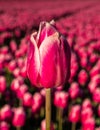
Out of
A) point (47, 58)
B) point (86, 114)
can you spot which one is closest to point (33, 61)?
point (47, 58)

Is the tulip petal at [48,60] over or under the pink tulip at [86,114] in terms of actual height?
over

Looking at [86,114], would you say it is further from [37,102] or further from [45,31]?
[45,31]

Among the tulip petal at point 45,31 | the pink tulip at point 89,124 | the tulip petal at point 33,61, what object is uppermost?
the tulip petal at point 45,31

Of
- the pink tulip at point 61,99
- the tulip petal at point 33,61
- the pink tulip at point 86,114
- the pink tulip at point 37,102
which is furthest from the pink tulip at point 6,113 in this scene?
the tulip petal at point 33,61

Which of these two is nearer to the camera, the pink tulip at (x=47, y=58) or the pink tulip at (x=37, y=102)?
the pink tulip at (x=47, y=58)

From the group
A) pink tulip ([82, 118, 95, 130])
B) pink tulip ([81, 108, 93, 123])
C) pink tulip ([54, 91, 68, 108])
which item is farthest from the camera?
pink tulip ([54, 91, 68, 108])

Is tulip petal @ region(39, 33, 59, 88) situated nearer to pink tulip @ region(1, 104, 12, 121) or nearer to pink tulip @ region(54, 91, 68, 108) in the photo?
pink tulip @ region(1, 104, 12, 121)

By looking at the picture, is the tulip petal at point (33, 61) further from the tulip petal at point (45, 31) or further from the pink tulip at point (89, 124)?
the pink tulip at point (89, 124)

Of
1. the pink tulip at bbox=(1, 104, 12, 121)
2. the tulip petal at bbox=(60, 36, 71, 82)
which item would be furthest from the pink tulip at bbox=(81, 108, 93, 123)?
the tulip petal at bbox=(60, 36, 71, 82)
